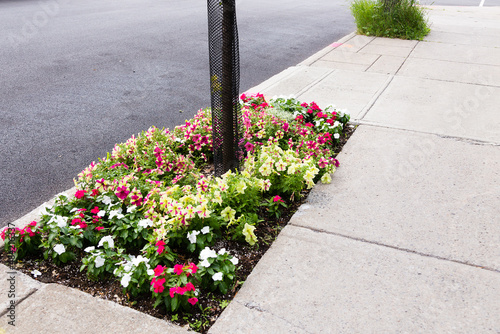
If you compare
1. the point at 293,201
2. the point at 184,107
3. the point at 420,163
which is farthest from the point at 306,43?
the point at 293,201

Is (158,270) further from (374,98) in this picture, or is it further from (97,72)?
(97,72)

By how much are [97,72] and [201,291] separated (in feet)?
18.0

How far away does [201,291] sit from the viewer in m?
2.59

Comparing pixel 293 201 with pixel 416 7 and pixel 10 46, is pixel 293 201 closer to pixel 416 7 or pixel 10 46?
pixel 10 46

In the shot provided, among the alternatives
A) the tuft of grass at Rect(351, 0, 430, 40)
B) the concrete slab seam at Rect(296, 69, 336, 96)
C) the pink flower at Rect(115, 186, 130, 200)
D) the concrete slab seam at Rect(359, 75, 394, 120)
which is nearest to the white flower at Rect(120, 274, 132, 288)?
the pink flower at Rect(115, 186, 130, 200)

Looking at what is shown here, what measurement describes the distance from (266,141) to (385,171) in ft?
3.54

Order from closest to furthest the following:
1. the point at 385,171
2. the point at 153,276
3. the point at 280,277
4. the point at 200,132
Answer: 1. the point at 153,276
2. the point at 280,277
3. the point at 385,171
4. the point at 200,132

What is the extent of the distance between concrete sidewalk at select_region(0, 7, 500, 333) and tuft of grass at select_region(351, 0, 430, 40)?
454 cm

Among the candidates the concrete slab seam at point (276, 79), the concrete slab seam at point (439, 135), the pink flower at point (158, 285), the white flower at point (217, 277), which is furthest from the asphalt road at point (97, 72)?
the concrete slab seam at point (439, 135)

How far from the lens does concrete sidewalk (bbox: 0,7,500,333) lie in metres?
2.35

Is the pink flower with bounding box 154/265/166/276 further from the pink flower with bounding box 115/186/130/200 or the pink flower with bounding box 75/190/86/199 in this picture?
the pink flower with bounding box 75/190/86/199

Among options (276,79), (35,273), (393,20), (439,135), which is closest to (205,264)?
(35,273)

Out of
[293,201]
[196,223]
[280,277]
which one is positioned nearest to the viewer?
[280,277]

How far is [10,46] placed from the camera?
28.1 ft
